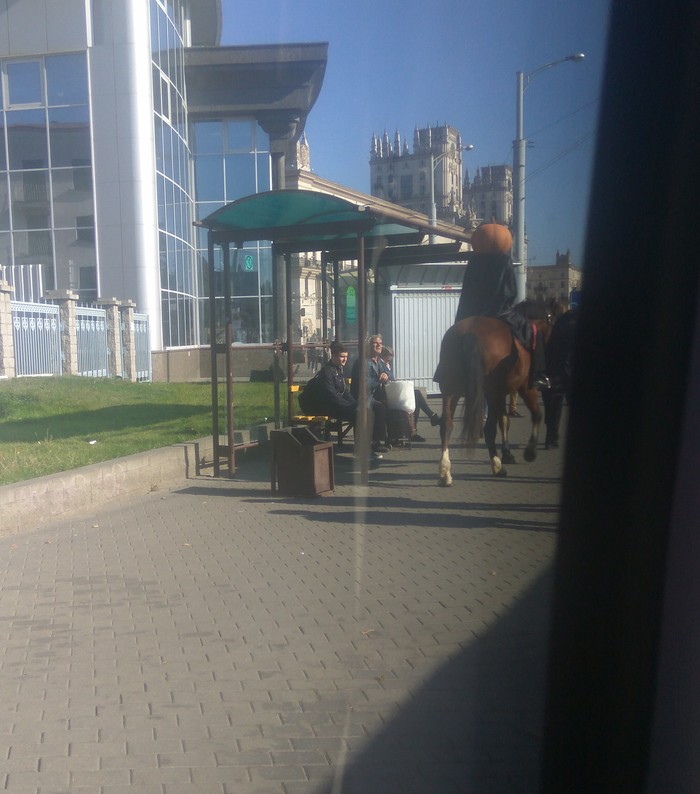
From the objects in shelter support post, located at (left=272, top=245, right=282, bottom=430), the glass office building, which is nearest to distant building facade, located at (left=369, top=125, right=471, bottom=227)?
shelter support post, located at (left=272, top=245, right=282, bottom=430)

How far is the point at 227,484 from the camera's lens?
10648mm

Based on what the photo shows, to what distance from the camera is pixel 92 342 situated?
81.5 ft

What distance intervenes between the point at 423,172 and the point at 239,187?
1827 centimetres

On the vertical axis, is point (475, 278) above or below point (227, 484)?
above

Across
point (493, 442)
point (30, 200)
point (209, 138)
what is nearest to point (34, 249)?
point (30, 200)

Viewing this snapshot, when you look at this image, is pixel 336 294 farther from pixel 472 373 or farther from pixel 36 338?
pixel 36 338

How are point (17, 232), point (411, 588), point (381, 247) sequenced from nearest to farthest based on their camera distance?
1. point (411, 588)
2. point (381, 247)
3. point (17, 232)

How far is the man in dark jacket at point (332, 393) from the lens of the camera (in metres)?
11.5

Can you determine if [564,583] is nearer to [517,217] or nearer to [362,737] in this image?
[362,737]

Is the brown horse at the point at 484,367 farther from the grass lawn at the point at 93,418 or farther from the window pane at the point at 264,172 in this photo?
the window pane at the point at 264,172

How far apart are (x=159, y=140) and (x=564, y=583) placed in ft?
90.6

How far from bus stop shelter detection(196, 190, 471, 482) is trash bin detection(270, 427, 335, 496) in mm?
1232

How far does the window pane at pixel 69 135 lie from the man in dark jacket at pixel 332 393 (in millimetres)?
20298

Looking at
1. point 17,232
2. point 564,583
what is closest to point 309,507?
point 564,583
